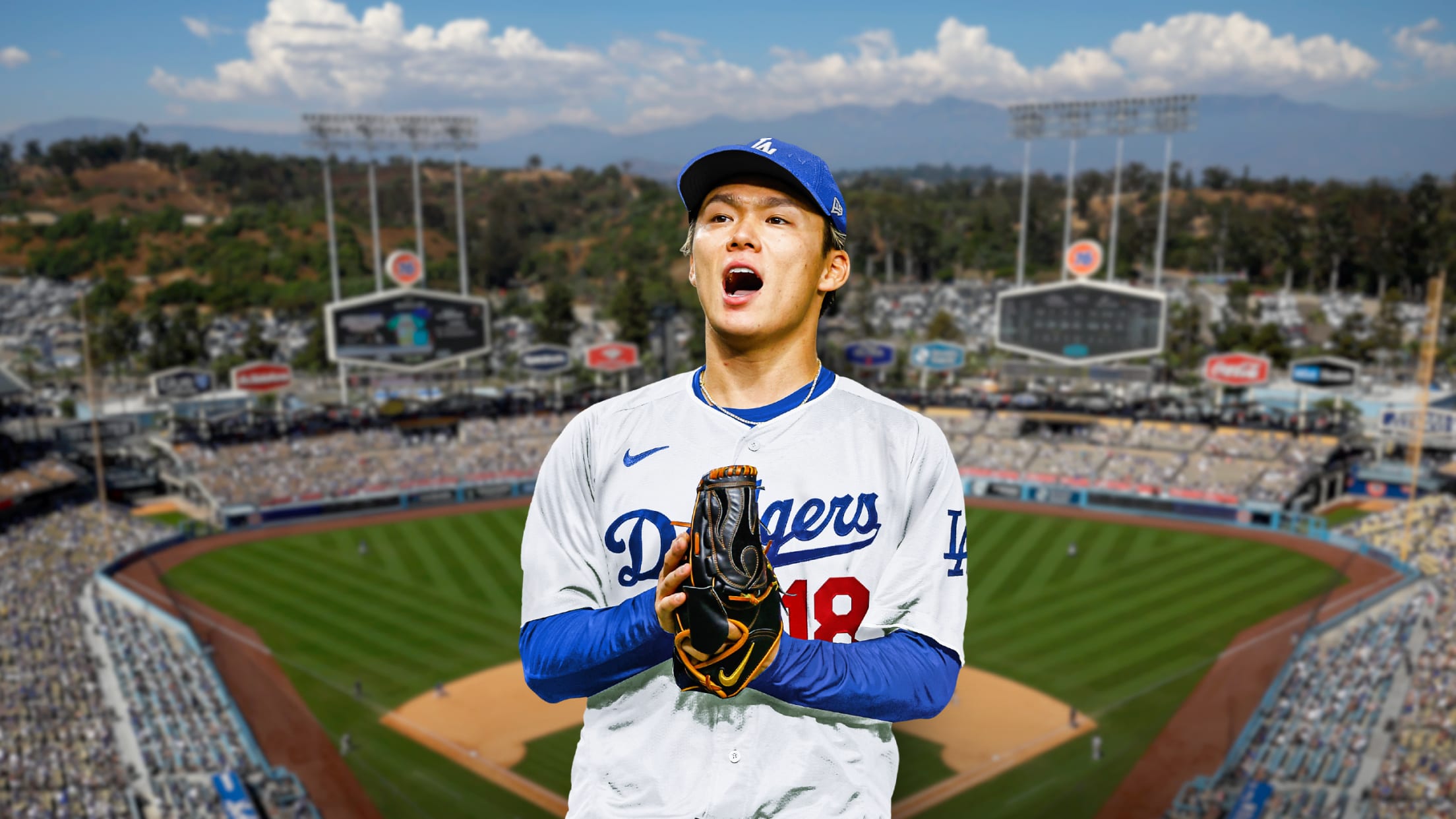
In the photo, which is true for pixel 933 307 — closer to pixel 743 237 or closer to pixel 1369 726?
pixel 1369 726

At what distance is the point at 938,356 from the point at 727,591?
57312mm

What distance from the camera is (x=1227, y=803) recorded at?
20.9 m

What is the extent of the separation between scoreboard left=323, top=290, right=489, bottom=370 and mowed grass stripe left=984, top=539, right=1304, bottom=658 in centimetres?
3411

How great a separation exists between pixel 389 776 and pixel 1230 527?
113ft

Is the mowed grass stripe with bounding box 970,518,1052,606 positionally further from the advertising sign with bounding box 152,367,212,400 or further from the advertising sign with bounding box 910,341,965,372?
the advertising sign with bounding box 152,367,212,400

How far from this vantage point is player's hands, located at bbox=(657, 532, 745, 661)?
2.57 meters

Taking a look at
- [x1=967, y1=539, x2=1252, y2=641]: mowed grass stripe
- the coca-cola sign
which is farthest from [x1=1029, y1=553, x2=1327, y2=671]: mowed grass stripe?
the coca-cola sign

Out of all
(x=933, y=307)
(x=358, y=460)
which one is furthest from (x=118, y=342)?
(x=933, y=307)

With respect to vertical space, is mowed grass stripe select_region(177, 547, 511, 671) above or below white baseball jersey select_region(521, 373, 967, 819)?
below

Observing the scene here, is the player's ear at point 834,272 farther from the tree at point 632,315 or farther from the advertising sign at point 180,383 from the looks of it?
the tree at point 632,315

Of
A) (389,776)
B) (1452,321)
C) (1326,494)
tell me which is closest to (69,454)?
(389,776)

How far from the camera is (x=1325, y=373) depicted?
A: 4834cm

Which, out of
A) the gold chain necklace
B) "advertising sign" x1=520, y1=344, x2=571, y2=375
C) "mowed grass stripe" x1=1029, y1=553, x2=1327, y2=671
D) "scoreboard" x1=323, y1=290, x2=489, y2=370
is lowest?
"mowed grass stripe" x1=1029, y1=553, x2=1327, y2=671

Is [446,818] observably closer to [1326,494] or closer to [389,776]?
[389,776]
